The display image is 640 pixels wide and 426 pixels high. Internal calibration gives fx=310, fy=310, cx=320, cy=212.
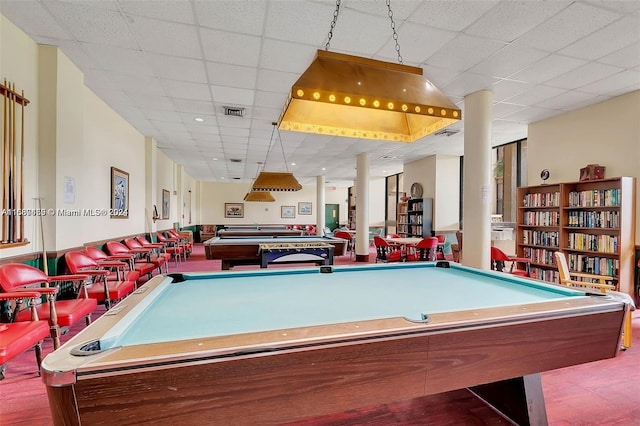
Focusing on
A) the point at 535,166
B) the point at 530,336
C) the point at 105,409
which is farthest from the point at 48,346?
Result: the point at 535,166

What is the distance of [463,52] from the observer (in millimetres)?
3215

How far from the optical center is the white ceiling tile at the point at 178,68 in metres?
3.36

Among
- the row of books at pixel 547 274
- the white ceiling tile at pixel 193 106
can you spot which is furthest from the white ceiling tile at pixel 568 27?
the white ceiling tile at pixel 193 106

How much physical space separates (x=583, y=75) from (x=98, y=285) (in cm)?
613

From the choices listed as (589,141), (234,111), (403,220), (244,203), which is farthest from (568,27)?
(244,203)

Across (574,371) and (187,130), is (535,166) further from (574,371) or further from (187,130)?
(187,130)

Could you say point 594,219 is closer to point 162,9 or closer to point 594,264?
point 594,264

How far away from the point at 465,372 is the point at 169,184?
9.16 m

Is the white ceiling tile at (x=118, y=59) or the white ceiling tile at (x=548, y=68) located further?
the white ceiling tile at (x=548, y=68)

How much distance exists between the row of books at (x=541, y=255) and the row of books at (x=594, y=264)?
0.83ft

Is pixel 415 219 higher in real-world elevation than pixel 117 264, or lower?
higher

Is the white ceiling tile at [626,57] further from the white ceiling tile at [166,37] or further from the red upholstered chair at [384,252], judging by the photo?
the red upholstered chair at [384,252]

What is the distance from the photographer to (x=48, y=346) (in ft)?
9.47

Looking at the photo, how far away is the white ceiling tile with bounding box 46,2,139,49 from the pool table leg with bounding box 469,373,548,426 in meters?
3.98
